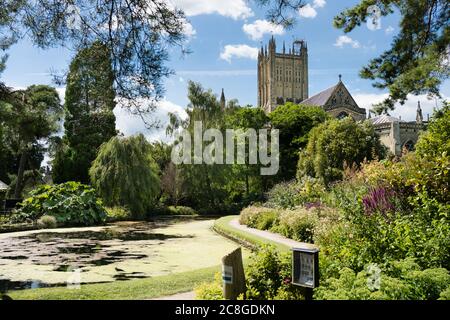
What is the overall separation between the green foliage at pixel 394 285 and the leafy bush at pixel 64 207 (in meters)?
16.3

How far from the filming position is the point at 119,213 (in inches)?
879

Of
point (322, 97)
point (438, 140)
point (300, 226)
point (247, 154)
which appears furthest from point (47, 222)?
point (322, 97)

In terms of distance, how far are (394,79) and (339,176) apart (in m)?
12.4

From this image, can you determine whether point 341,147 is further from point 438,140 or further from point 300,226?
point 438,140

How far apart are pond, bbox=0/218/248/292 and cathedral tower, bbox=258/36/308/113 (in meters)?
68.9

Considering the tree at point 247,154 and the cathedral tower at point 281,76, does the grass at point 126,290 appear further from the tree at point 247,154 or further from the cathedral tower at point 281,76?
the cathedral tower at point 281,76

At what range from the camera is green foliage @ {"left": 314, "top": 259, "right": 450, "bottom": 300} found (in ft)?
11.8

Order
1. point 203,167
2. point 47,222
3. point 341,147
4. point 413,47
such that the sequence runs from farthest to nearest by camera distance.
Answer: point 203,167
point 341,147
point 47,222
point 413,47

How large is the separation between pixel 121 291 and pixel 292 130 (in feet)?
99.2

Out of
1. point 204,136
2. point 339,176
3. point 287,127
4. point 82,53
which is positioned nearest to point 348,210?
point 82,53

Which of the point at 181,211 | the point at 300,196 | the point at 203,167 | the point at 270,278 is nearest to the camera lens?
the point at 270,278

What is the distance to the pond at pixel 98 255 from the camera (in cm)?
766

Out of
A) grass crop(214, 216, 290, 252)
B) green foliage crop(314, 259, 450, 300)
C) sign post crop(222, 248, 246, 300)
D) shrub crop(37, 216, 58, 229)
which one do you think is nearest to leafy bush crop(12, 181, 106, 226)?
shrub crop(37, 216, 58, 229)

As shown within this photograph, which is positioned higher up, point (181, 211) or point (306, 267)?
point (306, 267)
